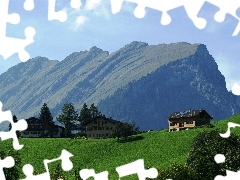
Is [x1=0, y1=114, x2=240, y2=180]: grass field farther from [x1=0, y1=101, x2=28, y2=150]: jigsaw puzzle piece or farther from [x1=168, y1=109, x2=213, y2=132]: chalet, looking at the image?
[x1=0, y1=101, x2=28, y2=150]: jigsaw puzzle piece

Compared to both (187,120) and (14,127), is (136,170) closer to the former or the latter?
(14,127)

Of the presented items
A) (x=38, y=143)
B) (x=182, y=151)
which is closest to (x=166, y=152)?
(x=182, y=151)

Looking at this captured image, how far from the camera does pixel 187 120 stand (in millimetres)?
163000

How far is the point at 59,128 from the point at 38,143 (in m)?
66.7

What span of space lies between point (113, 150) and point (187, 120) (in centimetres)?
5435

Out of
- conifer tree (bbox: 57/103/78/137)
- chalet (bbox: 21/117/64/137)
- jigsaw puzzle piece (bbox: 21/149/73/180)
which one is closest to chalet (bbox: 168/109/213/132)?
conifer tree (bbox: 57/103/78/137)

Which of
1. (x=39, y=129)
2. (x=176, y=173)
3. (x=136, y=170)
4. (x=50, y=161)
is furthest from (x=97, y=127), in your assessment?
(x=136, y=170)

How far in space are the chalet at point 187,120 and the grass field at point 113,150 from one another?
91.9 feet

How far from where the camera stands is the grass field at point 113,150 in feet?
334

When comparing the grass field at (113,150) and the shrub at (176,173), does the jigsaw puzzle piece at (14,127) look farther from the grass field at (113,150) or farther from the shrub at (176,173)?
the grass field at (113,150)

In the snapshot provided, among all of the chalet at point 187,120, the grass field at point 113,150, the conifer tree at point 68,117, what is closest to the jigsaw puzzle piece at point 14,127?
the grass field at point 113,150

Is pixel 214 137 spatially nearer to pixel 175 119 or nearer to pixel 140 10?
pixel 140 10

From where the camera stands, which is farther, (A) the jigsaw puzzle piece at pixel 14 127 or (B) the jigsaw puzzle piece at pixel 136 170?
(A) the jigsaw puzzle piece at pixel 14 127

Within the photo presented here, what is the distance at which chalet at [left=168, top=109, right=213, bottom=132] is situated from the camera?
161675 mm
